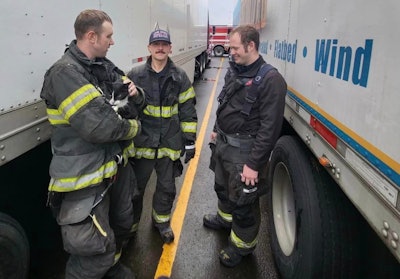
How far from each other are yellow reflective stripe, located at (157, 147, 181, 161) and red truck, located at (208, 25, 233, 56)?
2778 centimetres

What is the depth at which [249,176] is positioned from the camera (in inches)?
106

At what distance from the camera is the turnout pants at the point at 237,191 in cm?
285

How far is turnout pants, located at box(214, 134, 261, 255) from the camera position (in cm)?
285

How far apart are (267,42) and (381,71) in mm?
3320

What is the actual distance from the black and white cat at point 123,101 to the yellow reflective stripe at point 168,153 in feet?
2.43

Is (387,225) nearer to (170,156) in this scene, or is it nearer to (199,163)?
(170,156)

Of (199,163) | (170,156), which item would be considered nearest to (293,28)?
(170,156)

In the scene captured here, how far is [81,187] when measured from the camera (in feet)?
7.22

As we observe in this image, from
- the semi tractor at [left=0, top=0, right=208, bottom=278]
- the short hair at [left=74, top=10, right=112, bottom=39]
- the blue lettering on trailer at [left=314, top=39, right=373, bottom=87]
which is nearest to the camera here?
the blue lettering on trailer at [left=314, top=39, right=373, bottom=87]

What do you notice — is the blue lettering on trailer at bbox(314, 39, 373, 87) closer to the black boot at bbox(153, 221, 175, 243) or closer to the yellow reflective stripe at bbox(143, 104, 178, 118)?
the yellow reflective stripe at bbox(143, 104, 178, 118)

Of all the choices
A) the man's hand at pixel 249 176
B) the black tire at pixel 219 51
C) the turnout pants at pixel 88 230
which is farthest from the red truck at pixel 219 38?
the turnout pants at pixel 88 230

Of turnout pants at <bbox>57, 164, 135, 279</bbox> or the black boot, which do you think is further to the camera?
the black boot

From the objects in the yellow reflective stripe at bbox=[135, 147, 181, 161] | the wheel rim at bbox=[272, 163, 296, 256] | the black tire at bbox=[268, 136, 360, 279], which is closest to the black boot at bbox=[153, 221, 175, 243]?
the yellow reflective stripe at bbox=[135, 147, 181, 161]

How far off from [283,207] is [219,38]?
29.2 m
